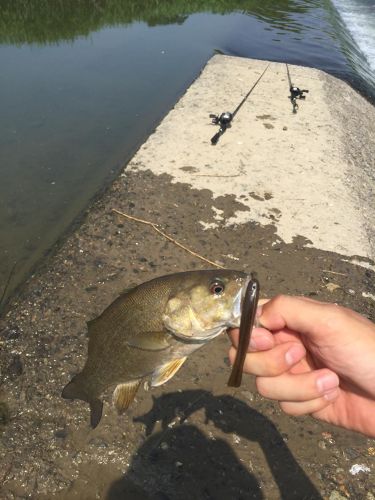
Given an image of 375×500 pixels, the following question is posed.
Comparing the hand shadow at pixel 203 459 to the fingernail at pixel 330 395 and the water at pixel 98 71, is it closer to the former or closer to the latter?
the fingernail at pixel 330 395

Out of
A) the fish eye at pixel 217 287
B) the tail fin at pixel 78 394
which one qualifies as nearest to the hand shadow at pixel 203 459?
the tail fin at pixel 78 394

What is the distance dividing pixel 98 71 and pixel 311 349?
33.0 ft

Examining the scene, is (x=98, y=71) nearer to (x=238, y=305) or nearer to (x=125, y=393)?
(x=125, y=393)

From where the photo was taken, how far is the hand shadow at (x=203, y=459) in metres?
3.18

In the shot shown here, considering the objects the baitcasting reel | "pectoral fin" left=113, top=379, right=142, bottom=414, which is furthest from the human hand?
the baitcasting reel

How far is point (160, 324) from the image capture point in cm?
234

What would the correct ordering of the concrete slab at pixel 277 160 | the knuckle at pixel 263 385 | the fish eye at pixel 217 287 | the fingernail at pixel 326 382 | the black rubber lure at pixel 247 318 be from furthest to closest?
the concrete slab at pixel 277 160 < the knuckle at pixel 263 385 < the fingernail at pixel 326 382 < the fish eye at pixel 217 287 < the black rubber lure at pixel 247 318

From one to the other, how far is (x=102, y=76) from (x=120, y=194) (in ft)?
19.6

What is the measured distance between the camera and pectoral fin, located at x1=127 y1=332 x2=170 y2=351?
7.59ft

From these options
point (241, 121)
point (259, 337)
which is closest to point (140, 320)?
point (259, 337)

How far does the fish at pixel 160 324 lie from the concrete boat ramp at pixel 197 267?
1.02 m

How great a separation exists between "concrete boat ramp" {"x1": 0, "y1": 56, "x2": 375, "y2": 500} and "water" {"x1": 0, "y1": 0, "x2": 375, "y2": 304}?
96 centimetres

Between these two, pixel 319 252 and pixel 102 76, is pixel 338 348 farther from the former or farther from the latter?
pixel 102 76

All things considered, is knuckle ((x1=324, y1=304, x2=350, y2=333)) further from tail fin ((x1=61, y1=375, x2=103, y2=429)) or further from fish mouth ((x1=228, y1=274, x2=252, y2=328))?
tail fin ((x1=61, y1=375, x2=103, y2=429))
